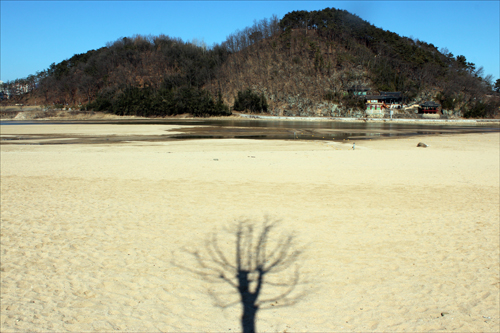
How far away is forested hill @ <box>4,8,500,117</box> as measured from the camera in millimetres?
102562

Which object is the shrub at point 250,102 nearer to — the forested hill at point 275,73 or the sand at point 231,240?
the forested hill at point 275,73

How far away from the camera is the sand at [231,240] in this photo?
479 cm

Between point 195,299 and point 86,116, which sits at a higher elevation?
point 86,116

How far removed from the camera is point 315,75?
Answer: 113250 mm

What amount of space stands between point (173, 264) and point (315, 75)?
114577mm

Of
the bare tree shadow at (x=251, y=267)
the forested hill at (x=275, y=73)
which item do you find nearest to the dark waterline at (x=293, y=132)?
the bare tree shadow at (x=251, y=267)

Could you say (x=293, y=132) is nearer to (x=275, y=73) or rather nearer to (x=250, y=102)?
(x=250, y=102)

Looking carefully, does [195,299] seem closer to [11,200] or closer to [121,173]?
[11,200]

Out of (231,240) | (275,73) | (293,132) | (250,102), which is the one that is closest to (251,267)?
(231,240)

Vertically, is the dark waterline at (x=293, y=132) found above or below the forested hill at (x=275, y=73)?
below

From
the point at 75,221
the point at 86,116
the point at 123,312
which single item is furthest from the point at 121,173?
the point at 86,116

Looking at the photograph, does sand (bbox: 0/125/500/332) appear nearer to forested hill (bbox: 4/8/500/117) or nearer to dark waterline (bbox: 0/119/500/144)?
dark waterline (bbox: 0/119/500/144)

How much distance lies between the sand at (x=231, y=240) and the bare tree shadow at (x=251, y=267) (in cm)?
18

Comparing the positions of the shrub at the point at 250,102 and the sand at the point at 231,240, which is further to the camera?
the shrub at the point at 250,102
